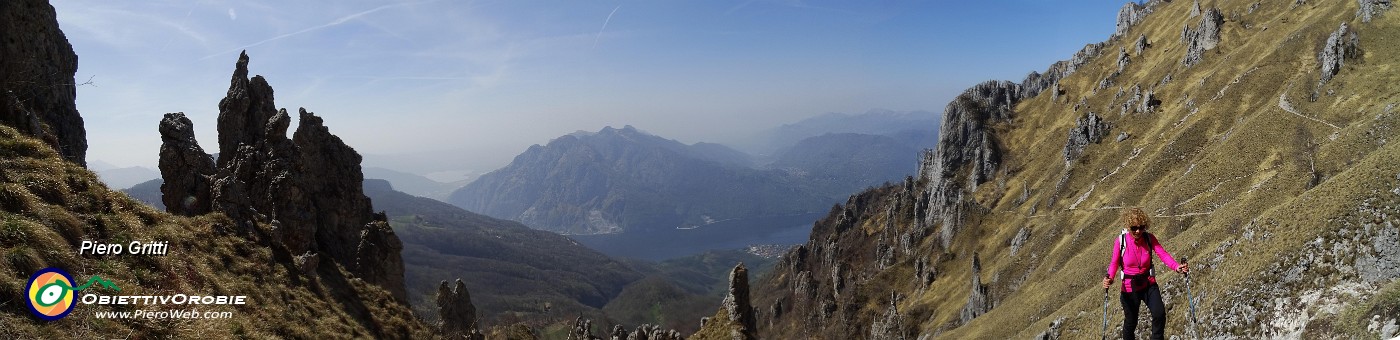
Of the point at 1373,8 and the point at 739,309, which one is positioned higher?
the point at 1373,8

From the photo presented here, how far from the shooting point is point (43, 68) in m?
29.2

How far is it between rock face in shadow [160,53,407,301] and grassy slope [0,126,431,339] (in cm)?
1097

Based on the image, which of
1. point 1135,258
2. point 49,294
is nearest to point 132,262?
point 49,294

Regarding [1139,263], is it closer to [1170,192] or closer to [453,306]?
[453,306]

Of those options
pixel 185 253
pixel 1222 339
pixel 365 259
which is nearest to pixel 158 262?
pixel 185 253

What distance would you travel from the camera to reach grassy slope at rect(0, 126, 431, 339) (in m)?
14.1

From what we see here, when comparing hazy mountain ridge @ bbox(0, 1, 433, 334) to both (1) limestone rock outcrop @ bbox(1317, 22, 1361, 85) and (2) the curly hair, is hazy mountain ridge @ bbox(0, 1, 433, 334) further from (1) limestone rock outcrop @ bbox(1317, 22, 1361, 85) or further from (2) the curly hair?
(1) limestone rock outcrop @ bbox(1317, 22, 1361, 85)

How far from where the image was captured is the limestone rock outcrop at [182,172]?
105ft

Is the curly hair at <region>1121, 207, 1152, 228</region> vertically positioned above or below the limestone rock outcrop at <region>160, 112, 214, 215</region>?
below

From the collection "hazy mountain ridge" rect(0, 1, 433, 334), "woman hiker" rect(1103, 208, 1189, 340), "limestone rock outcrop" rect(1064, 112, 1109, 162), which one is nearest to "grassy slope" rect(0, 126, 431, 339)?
"hazy mountain ridge" rect(0, 1, 433, 334)

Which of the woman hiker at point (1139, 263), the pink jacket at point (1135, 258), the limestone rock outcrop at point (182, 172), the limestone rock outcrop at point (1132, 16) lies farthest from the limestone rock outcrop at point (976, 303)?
the limestone rock outcrop at point (1132, 16)

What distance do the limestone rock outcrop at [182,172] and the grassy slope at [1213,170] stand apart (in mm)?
51458

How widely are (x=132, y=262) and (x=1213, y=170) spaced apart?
9636 cm

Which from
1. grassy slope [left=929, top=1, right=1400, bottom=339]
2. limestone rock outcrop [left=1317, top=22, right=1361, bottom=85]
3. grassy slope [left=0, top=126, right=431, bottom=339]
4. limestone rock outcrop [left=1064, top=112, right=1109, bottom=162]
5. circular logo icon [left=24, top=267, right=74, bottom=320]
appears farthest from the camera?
limestone rock outcrop [left=1064, top=112, right=1109, bottom=162]
